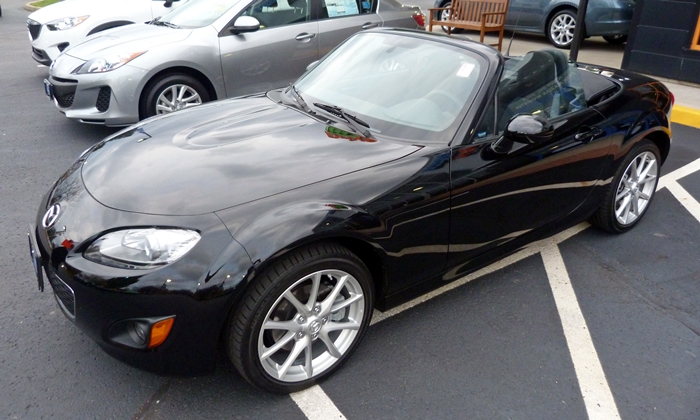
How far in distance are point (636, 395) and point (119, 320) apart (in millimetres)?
2289

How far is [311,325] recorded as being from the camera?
2.54 metres

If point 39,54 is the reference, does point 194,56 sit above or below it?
above

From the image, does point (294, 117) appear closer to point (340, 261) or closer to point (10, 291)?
point (340, 261)

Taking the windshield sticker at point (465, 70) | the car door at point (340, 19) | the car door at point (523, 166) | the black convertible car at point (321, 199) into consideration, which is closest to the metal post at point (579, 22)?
the car door at point (340, 19)

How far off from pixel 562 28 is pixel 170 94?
313 inches

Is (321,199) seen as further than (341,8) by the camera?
No

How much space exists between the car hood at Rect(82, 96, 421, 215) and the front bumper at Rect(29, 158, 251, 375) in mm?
132

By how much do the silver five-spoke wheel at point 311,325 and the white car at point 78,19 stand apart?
19.5 ft

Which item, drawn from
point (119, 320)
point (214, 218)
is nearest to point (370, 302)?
point (214, 218)

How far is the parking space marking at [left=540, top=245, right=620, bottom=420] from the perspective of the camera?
262cm

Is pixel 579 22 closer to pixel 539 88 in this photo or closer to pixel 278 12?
pixel 278 12

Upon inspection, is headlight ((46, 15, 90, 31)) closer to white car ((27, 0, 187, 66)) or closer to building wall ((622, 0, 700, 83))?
white car ((27, 0, 187, 66))

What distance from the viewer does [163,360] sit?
2.27 meters

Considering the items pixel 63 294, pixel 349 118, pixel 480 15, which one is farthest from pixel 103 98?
pixel 480 15
